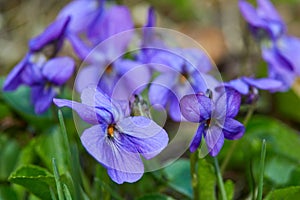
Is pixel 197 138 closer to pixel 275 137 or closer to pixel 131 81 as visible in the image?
pixel 131 81

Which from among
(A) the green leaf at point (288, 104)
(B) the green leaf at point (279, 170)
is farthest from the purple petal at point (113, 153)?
(A) the green leaf at point (288, 104)

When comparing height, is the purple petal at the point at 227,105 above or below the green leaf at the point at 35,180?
above

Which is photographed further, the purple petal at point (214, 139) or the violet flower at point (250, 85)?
the violet flower at point (250, 85)

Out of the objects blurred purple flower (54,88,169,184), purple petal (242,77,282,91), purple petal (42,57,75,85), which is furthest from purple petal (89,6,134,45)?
blurred purple flower (54,88,169,184)

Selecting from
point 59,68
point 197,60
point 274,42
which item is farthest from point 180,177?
point 274,42

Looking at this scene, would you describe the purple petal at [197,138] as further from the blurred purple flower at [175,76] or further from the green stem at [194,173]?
A: the blurred purple flower at [175,76]

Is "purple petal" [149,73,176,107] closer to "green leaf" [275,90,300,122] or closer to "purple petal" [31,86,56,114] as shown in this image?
"purple petal" [31,86,56,114]

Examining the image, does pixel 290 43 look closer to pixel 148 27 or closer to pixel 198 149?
pixel 148 27

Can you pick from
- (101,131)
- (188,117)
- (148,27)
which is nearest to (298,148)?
(148,27)
